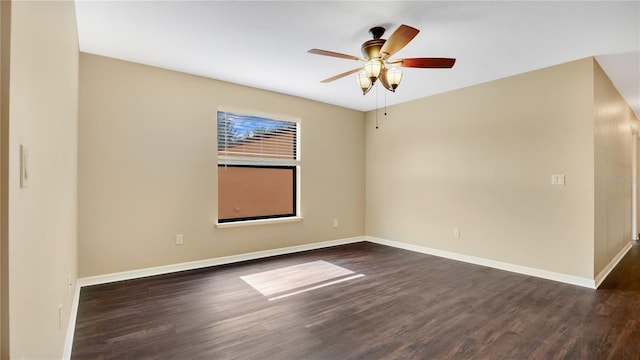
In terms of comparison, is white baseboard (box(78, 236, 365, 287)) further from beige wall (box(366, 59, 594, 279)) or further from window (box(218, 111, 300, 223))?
beige wall (box(366, 59, 594, 279))

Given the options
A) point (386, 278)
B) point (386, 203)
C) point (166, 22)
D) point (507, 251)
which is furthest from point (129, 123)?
point (507, 251)

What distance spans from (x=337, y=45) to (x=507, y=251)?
3.27 m

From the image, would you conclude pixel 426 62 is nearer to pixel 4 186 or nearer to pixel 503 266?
pixel 4 186

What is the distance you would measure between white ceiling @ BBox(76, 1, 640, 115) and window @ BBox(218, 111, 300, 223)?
2.63ft

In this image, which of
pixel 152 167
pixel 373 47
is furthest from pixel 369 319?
pixel 152 167

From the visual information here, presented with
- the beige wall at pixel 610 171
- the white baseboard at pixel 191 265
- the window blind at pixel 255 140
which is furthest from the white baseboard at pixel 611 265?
the window blind at pixel 255 140

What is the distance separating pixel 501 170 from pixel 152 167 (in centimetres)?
432

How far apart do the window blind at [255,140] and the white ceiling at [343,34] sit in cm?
67

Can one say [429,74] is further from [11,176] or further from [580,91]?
[11,176]

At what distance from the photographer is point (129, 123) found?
3502mm

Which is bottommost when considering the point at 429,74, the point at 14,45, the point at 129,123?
the point at 14,45

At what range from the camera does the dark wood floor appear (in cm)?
209

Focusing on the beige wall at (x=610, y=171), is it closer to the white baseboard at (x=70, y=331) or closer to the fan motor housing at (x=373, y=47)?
the fan motor housing at (x=373, y=47)

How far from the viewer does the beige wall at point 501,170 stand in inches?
135
